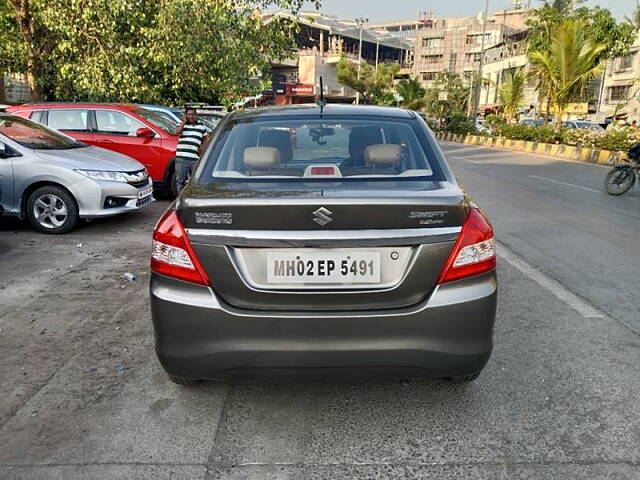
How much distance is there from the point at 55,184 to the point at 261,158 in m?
5.01

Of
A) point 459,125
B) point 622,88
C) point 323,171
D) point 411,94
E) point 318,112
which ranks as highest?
point 622,88

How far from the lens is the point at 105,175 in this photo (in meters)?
7.31

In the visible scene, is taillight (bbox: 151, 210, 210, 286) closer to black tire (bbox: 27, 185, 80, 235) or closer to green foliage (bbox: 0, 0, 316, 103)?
black tire (bbox: 27, 185, 80, 235)

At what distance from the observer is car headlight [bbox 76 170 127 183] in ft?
23.6

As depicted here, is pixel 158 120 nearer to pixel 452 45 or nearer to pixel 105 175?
pixel 105 175

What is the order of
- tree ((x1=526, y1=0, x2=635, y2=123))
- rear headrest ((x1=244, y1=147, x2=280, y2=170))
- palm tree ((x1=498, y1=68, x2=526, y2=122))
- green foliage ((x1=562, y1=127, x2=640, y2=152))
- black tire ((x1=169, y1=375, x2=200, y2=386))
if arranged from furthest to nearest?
palm tree ((x1=498, y1=68, x2=526, y2=122)) → tree ((x1=526, y1=0, x2=635, y2=123)) → green foliage ((x1=562, y1=127, x2=640, y2=152)) → rear headrest ((x1=244, y1=147, x2=280, y2=170)) → black tire ((x1=169, y1=375, x2=200, y2=386))

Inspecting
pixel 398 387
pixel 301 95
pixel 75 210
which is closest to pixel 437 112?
pixel 301 95

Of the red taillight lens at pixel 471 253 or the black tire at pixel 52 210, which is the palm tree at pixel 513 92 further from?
the red taillight lens at pixel 471 253

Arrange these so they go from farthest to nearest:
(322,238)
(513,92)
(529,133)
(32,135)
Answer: (513,92)
(529,133)
(32,135)
(322,238)

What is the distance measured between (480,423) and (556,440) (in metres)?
0.36

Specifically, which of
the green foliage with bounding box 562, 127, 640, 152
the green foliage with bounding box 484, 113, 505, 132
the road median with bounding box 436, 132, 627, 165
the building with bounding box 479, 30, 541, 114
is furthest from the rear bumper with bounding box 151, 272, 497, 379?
the building with bounding box 479, 30, 541, 114

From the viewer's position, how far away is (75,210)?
23.7 ft

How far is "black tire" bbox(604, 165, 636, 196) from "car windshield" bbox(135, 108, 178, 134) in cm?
867

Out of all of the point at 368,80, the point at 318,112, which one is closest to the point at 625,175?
the point at 318,112
